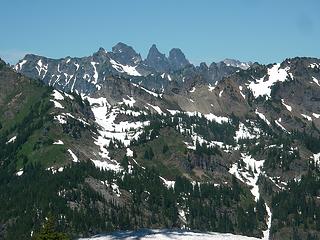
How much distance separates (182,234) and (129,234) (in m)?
10.1

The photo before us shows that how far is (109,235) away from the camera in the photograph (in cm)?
11675

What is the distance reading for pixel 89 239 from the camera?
115 meters

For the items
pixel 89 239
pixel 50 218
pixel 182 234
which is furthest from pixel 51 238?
pixel 182 234

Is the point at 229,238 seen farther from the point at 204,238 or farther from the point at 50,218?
the point at 50,218

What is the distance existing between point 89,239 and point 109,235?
13.2ft

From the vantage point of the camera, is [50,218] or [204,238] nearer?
[50,218]

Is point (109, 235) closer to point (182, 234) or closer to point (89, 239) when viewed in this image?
point (89, 239)

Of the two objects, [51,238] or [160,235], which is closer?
Answer: [51,238]

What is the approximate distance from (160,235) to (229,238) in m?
13.0

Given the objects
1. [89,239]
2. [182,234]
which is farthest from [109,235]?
[182,234]

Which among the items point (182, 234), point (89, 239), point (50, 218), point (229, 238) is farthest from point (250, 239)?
point (50, 218)

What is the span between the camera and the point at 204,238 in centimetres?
11225

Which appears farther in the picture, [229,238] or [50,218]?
[229,238]

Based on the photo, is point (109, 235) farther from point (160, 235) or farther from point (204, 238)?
point (204, 238)
